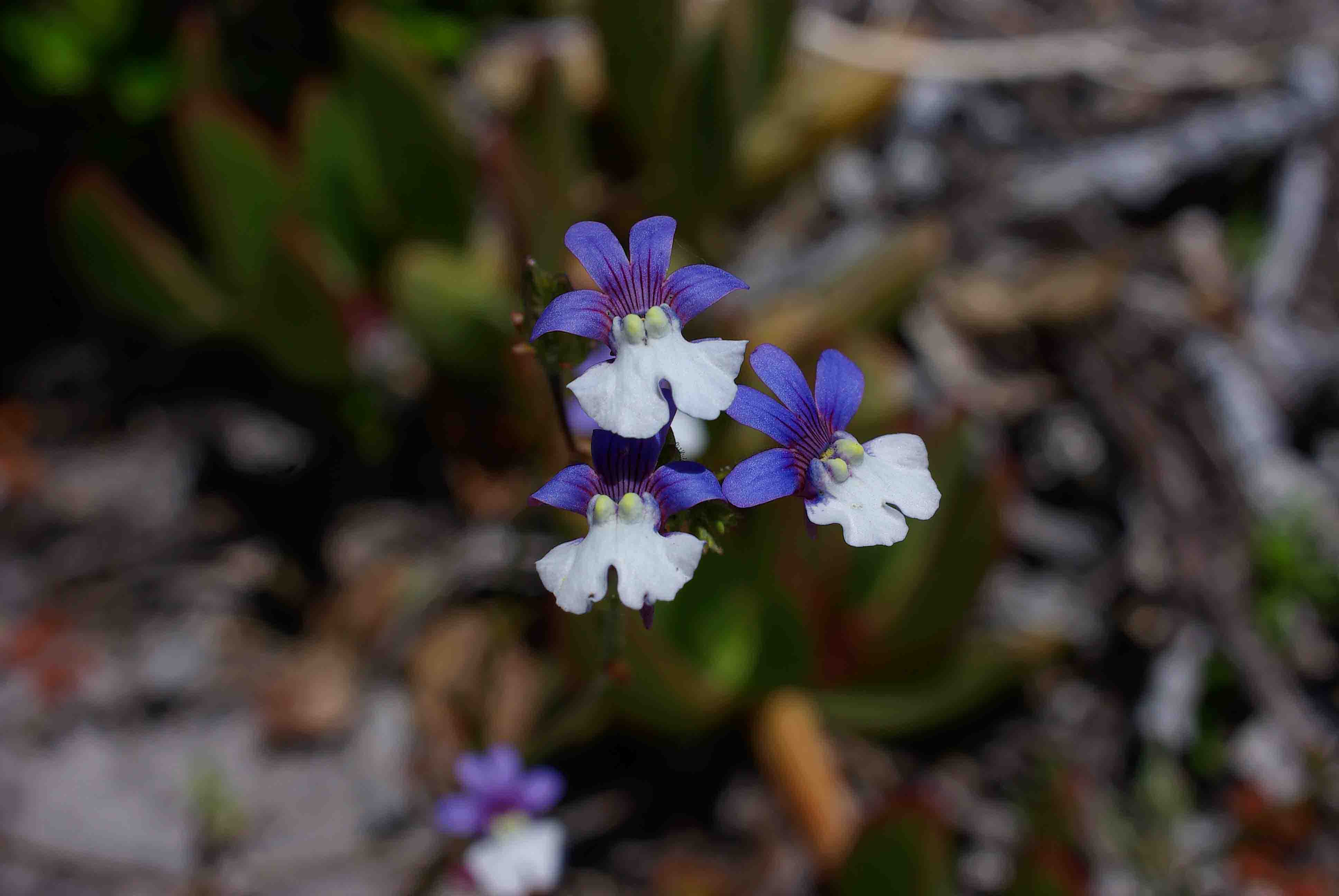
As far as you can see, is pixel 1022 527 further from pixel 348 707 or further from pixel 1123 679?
pixel 348 707

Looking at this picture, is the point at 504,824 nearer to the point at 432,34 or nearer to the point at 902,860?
the point at 902,860

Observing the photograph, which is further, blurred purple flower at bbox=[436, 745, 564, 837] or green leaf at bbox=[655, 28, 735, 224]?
green leaf at bbox=[655, 28, 735, 224]

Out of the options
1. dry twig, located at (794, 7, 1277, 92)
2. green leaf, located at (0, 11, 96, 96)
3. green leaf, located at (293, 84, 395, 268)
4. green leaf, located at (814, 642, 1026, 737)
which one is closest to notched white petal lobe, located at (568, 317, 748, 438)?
green leaf, located at (814, 642, 1026, 737)

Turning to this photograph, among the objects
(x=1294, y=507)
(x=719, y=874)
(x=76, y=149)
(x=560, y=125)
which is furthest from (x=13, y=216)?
(x=1294, y=507)

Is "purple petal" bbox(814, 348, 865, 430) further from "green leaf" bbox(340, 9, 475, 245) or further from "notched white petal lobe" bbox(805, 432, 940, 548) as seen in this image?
"green leaf" bbox(340, 9, 475, 245)

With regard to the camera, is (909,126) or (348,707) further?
(909,126)

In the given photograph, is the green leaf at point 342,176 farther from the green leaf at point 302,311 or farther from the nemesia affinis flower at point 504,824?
the nemesia affinis flower at point 504,824

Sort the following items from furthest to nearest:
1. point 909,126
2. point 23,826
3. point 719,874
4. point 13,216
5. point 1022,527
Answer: point 909,126
point 13,216
point 1022,527
point 23,826
point 719,874
